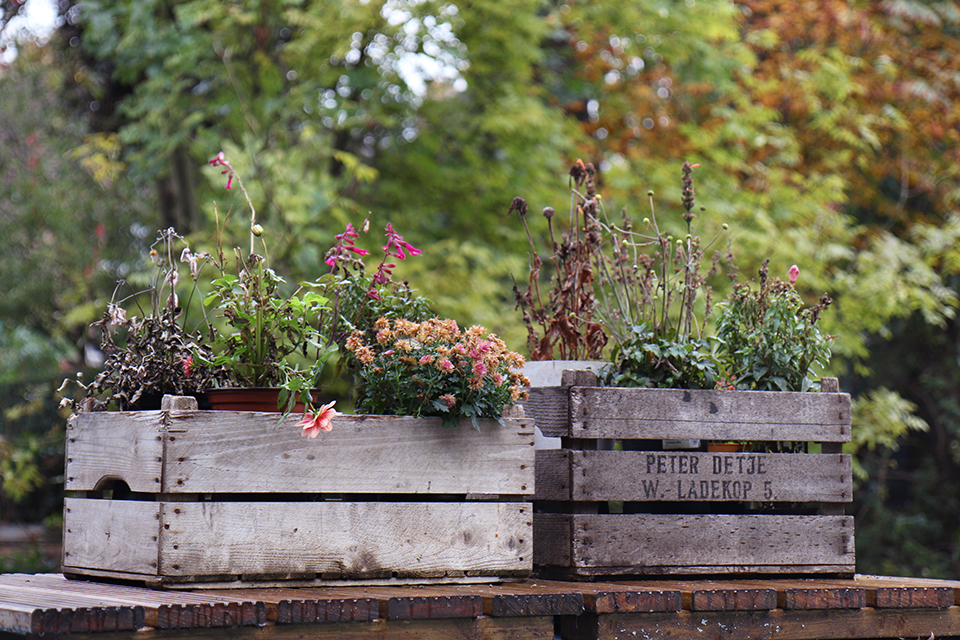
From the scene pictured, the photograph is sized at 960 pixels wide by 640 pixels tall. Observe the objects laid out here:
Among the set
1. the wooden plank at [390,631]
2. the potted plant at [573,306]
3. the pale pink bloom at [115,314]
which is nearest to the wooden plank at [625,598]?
the wooden plank at [390,631]

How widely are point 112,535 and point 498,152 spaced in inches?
256

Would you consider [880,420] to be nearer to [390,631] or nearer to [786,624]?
[786,624]

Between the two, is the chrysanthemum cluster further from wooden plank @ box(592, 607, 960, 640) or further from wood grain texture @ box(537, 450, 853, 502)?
wooden plank @ box(592, 607, 960, 640)

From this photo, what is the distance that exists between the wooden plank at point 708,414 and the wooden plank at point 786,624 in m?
0.51

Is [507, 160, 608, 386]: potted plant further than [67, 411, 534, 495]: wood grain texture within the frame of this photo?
Yes

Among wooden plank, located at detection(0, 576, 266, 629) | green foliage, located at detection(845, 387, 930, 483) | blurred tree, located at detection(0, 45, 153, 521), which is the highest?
blurred tree, located at detection(0, 45, 153, 521)

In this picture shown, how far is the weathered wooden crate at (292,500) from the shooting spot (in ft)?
7.28

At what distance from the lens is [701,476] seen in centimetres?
284

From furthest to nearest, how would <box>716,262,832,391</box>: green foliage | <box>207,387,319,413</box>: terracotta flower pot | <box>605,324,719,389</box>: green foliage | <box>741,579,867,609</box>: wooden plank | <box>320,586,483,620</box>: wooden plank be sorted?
1. <box>716,262,832,391</box>: green foliage
2. <box>605,324,719,389</box>: green foliage
3. <box>741,579,867,609</box>: wooden plank
4. <box>207,387,319,413</box>: terracotta flower pot
5. <box>320,586,483,620</box>: wooden plank

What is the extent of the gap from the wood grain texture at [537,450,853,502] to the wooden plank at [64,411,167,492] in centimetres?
109

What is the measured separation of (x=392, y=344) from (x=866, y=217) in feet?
28.5

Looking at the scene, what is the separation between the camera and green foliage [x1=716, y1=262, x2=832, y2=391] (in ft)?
9.96

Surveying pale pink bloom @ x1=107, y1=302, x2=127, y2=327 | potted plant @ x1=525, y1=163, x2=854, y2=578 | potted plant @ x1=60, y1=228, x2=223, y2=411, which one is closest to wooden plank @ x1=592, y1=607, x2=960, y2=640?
potted plant @ x1=525, y1=163, x2=854, y2=578

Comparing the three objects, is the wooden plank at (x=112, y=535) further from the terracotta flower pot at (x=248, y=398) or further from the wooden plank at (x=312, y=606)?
the terracotta flower pot at (x=248, y=398)
